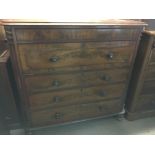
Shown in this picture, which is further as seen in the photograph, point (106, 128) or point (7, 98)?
point (106, 128)

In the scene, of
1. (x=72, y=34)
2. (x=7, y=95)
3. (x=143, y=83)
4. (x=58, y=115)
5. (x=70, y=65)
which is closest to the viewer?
(x=72, y=34)

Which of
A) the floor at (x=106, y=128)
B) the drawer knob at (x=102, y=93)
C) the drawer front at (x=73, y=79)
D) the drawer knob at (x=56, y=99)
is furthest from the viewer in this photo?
the floor at (x=106, y=128)

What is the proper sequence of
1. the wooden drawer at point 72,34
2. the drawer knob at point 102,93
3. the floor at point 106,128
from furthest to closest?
the floor at point 106,128
the drawer knob at point 102,93
the wooden drawer at point 72,34

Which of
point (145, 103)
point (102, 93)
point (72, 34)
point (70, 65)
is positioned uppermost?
point (72, 34)

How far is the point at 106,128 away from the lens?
1.60 metres

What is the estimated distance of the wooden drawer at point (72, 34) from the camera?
3.13 ft

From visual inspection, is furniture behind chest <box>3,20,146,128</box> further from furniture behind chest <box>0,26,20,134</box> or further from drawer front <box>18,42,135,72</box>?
furniture behind chest <box>0,26,20,134</box>

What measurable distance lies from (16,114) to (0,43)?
0.69 metres

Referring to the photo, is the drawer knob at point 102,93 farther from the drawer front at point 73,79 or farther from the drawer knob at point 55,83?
the drawer knob at point 55,83

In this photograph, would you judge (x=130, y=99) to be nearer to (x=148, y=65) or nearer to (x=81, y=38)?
(x=148, y=65)

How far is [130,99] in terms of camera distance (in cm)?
163

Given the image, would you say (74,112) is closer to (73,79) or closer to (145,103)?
(73,79)

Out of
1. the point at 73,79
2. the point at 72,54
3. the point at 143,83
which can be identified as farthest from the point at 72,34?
the point at 143,83

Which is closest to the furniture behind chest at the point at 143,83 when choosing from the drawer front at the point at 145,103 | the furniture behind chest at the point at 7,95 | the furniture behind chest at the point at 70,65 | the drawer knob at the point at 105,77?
the drawer front at the point at 145,103
